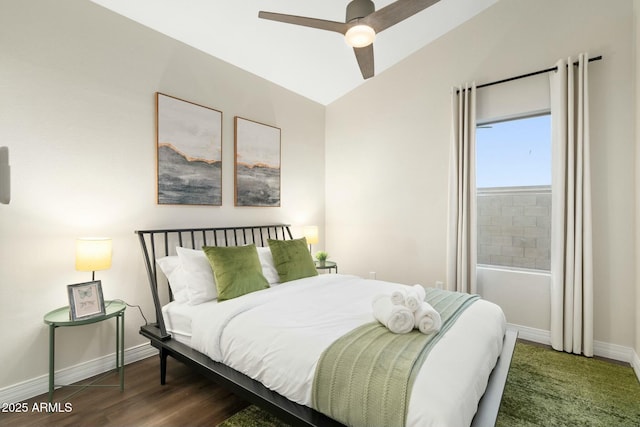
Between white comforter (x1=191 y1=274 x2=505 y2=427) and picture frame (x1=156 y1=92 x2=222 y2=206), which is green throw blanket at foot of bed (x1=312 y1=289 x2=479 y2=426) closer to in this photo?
white comforter (x1=191 y1=274 x2=505 y2=427)

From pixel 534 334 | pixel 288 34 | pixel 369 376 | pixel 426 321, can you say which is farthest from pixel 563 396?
pixel 288 34

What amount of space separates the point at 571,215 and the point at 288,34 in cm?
334

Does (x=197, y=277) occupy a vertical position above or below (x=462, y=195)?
below

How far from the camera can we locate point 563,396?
89.8 inches

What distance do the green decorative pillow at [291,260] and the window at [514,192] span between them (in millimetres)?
2059

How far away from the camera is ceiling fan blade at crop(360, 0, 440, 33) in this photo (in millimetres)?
1865

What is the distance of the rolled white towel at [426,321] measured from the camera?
182 cm

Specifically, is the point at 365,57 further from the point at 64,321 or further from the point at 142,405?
the point at 142,405

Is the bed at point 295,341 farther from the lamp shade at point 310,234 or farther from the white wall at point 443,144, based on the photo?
the white wall at point 443,144

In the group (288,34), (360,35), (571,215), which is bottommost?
(571,215)

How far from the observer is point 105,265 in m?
2.38

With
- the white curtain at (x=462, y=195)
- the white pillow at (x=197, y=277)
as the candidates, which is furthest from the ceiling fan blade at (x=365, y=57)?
the white pillow at (x=197, y=277)

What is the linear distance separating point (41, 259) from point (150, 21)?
2197 millimetres

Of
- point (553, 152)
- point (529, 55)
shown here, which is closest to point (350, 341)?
point (553, 152)
